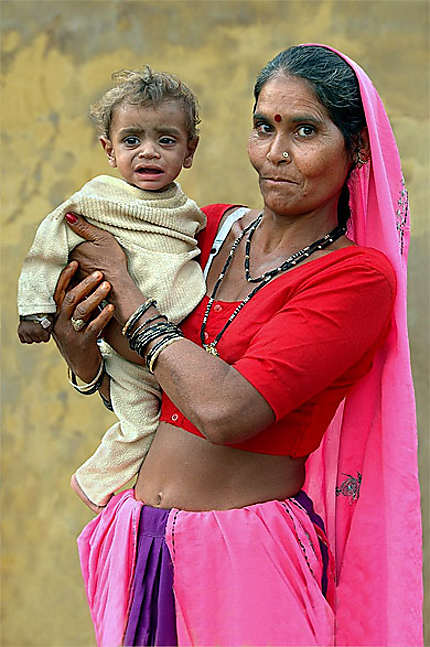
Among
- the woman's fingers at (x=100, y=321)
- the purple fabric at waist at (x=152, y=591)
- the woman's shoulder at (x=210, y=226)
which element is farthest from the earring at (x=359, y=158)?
the purple fabric at waist at (x=152, y=591)

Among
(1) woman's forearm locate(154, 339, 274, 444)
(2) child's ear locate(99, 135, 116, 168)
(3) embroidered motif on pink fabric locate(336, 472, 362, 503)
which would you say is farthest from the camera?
(2) child's ear locate(99, 135, 116, 168)

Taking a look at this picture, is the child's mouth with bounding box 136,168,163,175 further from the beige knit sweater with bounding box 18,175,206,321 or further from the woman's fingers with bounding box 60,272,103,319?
the woman's fingers with bounding box 60,272,103,319

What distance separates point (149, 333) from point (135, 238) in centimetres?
30

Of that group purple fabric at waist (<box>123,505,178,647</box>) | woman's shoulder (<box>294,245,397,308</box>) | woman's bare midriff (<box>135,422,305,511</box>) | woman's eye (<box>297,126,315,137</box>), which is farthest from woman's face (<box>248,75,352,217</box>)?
purple fabric at waist (<box>123,505,178,647</box>)

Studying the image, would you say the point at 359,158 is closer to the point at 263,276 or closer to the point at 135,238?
the point at 263,276

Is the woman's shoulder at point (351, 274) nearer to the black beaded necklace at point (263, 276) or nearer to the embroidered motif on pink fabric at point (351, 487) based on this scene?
the black beaded necklace at point (263, 276)

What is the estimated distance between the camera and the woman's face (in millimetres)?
2043

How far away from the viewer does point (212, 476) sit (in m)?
2.06


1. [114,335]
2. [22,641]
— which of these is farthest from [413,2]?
[22,641]

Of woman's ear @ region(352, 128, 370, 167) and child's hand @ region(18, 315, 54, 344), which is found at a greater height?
woman's ear @ region(352, 128, 370, 167)

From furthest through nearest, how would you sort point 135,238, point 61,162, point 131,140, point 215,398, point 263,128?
point 61,162, point 131,140, point 135,238, point 263,128, point 215,398

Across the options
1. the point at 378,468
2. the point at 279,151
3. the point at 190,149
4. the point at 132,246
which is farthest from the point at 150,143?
the point at 378,468

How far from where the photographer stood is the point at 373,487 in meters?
2.20

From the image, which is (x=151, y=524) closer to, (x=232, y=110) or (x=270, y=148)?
(x=270, y=148)
